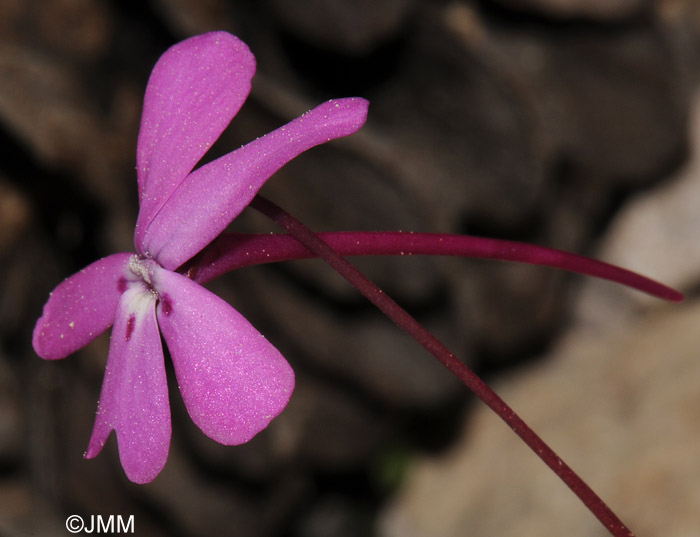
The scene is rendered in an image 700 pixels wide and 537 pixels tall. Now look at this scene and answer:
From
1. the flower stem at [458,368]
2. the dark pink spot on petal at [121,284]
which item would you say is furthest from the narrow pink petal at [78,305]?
→ the flower stem at [458,368]

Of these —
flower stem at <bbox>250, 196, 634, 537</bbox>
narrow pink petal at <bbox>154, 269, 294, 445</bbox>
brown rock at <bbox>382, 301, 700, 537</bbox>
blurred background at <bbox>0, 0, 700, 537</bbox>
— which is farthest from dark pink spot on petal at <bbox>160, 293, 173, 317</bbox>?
brown rock at <bbox>382, 301, 700, 537</bbox>

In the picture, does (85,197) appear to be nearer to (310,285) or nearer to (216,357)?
(310,285)

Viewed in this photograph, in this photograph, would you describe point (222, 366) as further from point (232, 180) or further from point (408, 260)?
point (408, 260)

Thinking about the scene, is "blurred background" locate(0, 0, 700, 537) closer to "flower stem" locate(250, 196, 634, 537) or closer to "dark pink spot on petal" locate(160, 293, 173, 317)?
"dark pink spot on petal" locate(160, 293, 173, 317)

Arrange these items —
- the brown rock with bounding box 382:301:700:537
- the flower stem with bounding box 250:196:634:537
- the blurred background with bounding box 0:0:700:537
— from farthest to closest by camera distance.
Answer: the brown rock with bounding box 382:301:700:537 → the blurred background with bounding box 0:0:700:537 → the flower stem with bounding box 250:196:634:537

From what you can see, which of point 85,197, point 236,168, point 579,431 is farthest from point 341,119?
point 579,431

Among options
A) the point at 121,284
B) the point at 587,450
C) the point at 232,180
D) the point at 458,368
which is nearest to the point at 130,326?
the point at 121,284

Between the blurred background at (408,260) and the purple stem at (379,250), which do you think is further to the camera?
the blurred background at (408,260)

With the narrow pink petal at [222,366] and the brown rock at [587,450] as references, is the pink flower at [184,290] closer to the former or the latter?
the narrow pink petal at [222,366]
